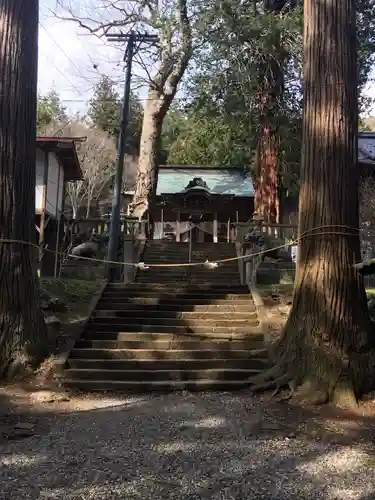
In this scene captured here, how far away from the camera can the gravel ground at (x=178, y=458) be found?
373 centimetres

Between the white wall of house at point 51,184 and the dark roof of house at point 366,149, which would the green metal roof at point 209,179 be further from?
the dark roof of house at point 366,149

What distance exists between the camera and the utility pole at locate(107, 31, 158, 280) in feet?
39.5

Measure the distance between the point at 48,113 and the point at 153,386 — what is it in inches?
1300

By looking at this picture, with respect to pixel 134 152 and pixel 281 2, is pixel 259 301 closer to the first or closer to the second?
pixel 281 2

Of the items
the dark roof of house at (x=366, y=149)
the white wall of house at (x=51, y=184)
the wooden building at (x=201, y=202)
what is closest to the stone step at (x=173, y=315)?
the white wall of house at (x=51, y=184)

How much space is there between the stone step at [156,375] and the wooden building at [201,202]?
1361 cm

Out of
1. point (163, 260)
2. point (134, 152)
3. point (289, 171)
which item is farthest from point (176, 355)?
point (134, 152)

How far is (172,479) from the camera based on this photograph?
155 inches

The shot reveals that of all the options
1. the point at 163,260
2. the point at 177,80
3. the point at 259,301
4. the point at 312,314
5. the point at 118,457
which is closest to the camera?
the point at 118,457

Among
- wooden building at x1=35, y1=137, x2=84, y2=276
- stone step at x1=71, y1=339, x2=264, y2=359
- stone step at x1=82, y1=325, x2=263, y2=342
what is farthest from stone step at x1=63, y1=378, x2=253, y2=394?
wooden building at x1=35, y1=137, x2=84, y2=276

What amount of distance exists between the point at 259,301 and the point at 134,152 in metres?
29.4

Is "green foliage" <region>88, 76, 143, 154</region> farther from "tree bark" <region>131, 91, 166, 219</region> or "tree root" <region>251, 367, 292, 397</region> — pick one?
"tree root" <region>251, 367, 292, 397</region>

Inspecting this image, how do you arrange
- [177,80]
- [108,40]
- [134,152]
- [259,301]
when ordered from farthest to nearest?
[134,152]
[177,80]
[108,40]
[259,301]

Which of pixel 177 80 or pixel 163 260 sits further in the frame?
pixel 177 80
